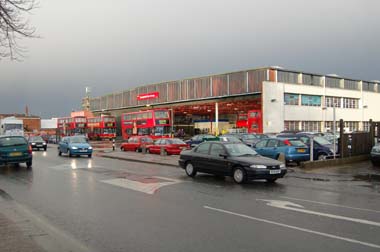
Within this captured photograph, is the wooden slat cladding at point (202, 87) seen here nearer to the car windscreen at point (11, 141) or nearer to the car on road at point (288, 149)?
the car on road at point (288, 149)

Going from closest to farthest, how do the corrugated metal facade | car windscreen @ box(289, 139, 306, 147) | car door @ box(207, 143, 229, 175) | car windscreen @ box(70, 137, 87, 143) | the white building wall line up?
car door @ box(207, 143, 229, 175) → car windscreen @ box(289, 139, 306, 147) → car windscreen @ box(70, 137, 87, 143) → the white building wall → the corrugated metal facade

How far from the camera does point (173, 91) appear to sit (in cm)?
6719

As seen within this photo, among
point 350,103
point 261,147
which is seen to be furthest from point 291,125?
point 261,147

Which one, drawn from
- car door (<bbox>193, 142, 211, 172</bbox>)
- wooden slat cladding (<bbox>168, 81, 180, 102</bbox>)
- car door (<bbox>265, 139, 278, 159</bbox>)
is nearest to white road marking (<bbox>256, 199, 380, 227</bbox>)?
car door (<bbox>193, 142, 211, 172</bbox>)

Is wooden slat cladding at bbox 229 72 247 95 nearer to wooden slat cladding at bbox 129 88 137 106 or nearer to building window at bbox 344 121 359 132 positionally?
building window at bbox 344 121 359 132

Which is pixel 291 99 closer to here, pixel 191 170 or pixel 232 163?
pixel 191 170

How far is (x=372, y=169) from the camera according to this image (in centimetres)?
1838

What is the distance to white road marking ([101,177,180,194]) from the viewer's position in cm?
1210

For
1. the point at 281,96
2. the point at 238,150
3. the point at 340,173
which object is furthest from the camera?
the point at 281,96

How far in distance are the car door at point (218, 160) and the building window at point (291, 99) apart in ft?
138

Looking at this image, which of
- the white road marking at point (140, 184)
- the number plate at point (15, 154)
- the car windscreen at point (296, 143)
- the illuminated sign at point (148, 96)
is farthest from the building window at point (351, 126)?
the white road marking at point (140, 184)

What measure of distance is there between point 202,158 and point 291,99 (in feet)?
142

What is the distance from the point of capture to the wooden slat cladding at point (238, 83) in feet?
180

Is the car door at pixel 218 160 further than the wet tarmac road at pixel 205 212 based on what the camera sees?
Yes
